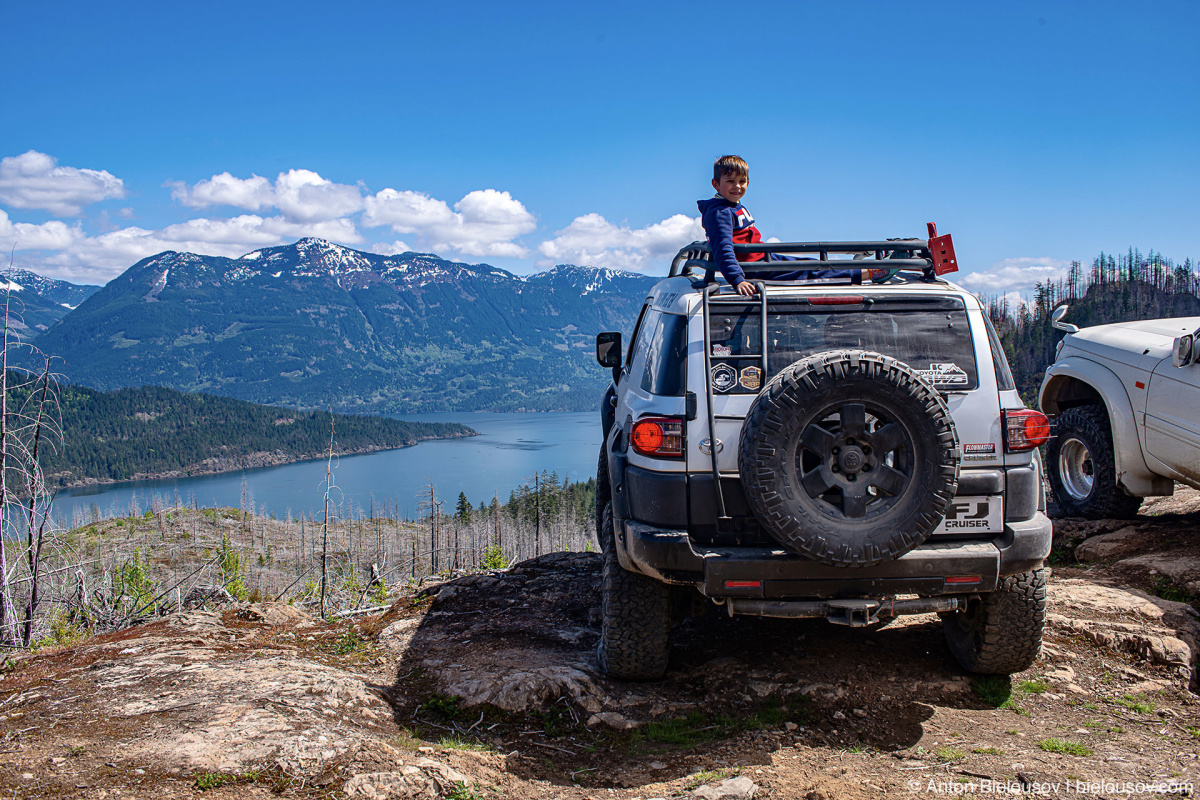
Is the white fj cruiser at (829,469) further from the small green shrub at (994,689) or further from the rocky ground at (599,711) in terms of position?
the rocky ground at (599,711)

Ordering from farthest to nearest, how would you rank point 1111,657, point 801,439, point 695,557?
point 1111,657
point 695,557
point 801,439

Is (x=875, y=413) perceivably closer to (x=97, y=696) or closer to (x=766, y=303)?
(x=766, y=303)

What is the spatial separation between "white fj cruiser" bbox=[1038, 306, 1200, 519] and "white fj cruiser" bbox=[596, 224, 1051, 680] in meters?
3.94

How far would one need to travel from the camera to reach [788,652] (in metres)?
5.12

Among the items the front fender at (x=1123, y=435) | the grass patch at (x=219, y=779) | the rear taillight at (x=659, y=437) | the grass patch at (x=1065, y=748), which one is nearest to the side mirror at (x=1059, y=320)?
the front fender at (x=1123, y=435)

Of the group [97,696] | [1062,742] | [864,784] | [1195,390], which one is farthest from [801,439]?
[1195,390]

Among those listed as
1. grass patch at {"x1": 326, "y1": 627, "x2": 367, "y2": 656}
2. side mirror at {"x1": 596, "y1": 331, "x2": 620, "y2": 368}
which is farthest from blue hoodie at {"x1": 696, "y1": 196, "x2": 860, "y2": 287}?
grass patch at {"x1": 326, "y1": 627, "x2": 367, "y2": 656}

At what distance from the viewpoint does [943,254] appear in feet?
15.7

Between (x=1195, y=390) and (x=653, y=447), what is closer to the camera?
(x=653, y=447)

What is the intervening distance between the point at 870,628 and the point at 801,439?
2.67 metres

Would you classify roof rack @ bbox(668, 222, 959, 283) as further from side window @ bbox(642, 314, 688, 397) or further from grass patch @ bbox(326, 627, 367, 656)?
grass patch @ bbox(326, 627, 367, 656)

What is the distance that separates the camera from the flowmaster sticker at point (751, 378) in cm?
412

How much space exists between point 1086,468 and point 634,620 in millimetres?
7207

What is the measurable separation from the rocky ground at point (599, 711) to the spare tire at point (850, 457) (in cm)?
117
